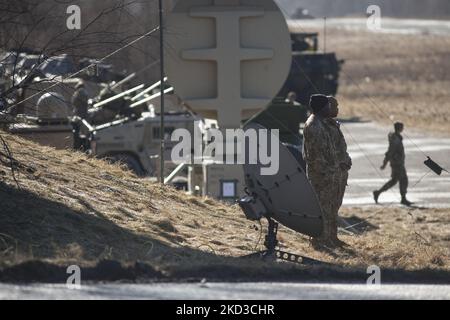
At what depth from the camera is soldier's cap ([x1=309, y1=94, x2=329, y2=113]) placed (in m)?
14.2

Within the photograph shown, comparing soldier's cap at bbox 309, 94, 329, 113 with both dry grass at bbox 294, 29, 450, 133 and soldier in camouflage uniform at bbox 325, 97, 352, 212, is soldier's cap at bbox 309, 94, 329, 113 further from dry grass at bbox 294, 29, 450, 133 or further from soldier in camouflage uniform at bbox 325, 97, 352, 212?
dry grass at bbox 294, 29, 450, 133

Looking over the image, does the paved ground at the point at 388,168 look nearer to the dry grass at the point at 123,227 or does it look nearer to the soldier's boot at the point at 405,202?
the soldier's boot at the point at 405,202

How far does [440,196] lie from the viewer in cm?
2453

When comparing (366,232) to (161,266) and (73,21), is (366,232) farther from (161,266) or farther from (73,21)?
(161,266)

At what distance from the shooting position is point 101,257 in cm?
1134

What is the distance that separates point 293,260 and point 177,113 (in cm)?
1352

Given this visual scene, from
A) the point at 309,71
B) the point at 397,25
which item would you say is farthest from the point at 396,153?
the point at 397,25

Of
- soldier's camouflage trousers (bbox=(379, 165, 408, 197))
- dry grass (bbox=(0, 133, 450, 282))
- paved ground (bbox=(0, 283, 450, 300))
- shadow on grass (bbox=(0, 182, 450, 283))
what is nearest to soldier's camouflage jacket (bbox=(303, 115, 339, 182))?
dry grass (bbox=(0, 133, 450, 282))

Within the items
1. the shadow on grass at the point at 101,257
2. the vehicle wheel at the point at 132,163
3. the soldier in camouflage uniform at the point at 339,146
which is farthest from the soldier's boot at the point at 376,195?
the shadow on grass at the point at 101,257

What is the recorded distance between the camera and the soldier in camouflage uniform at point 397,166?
78.6 ft

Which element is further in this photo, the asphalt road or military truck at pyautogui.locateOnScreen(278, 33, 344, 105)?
the asphalt road

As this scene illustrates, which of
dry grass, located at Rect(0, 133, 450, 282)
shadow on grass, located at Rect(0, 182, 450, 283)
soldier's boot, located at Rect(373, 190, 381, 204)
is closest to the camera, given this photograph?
shadow on grass, located at Rect(0, 182, 450, 283)

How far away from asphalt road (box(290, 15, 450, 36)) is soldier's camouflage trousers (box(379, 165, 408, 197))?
6414 centimetres

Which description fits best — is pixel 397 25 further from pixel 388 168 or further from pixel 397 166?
pixel 397 166
